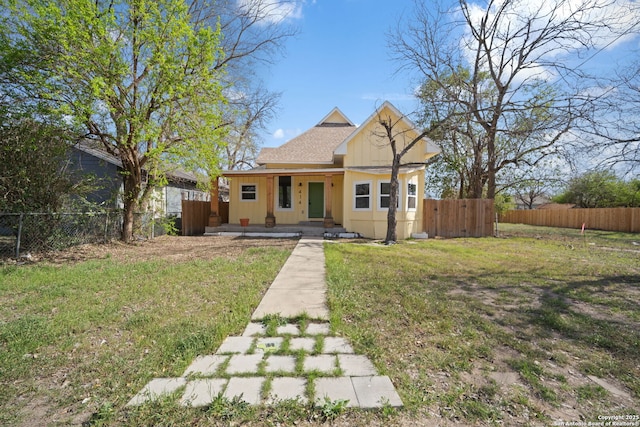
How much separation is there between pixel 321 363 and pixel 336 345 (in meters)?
0.40

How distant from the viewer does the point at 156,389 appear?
2.38 m

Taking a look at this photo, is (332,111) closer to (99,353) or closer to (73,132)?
(73,132)

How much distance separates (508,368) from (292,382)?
2094 millimetres

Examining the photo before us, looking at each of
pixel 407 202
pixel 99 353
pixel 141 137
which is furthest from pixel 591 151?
pixel 141 137

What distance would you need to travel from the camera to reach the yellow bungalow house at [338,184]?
12.5 m

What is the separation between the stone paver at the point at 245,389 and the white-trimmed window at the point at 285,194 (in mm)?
12587

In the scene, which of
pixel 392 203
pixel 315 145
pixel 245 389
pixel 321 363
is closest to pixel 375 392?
pixel 321 363

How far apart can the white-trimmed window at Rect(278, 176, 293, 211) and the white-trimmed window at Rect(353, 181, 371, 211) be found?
12.0 feet

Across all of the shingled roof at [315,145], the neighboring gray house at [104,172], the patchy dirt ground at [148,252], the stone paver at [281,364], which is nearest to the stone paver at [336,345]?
the stone paver at [281,364]

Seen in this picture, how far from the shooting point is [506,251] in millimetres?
9773

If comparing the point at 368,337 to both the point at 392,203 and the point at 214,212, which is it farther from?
the point at 214,212

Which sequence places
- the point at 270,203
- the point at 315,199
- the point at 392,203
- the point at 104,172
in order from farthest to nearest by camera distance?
the point at 315,199 → the point at 270,203 → the point at 104,172 → the point at 392,203

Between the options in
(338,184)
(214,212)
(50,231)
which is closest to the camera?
(50,231)

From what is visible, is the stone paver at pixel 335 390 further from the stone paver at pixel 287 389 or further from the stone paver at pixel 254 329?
the stone paver at pixel 254 329
